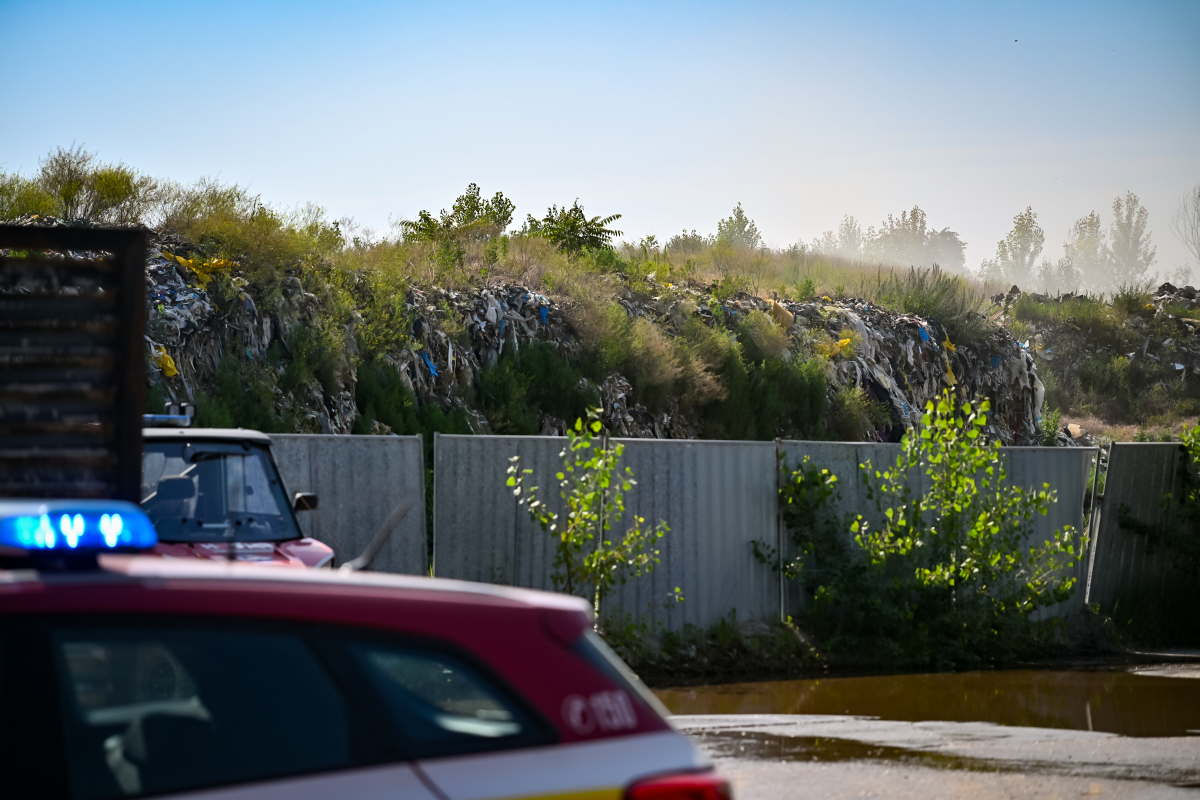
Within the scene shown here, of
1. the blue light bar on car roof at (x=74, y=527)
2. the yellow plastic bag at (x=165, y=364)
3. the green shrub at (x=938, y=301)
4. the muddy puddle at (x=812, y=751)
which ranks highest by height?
the green shrub at (x=938, y=301)

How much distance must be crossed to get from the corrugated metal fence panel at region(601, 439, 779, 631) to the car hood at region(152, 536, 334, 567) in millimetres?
3972

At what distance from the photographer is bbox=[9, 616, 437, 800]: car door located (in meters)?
1.97

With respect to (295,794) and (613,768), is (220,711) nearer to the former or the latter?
(295,794)

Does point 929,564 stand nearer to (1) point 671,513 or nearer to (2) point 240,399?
(1) point 671,513

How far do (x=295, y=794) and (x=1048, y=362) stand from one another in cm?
4157

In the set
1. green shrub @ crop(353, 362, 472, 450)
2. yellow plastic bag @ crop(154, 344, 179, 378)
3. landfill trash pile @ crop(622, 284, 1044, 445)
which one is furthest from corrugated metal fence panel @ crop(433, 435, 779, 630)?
landfill trash pile @ crop(622, 284, 1044, 445)

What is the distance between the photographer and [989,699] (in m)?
9.17

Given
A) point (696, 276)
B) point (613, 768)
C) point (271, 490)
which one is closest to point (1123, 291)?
point (696, 276)

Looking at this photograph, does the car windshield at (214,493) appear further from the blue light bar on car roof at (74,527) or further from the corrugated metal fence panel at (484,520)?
the blue light bar on car roof at (74,527)

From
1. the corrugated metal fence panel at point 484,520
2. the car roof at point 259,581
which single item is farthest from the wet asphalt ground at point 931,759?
the car roof at point 259,581

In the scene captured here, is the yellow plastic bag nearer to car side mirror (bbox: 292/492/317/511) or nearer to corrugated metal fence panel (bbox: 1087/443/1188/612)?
car side mirror (bbox: 292/492/317/511)

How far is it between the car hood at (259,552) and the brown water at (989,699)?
330 centimetres

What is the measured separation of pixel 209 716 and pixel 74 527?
474 mm

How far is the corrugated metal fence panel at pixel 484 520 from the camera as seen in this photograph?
32.9 feet
